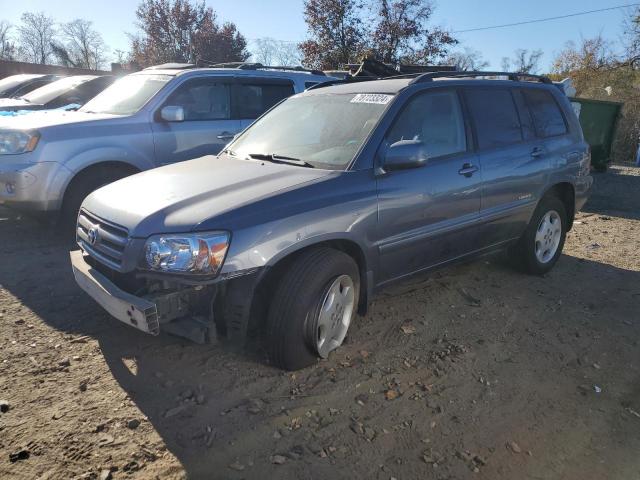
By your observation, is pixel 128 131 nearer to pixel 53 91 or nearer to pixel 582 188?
pixel 582 188

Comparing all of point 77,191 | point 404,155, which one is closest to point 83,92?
point 77,191

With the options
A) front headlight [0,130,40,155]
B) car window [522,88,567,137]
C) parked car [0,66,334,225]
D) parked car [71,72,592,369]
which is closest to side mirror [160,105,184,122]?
parked car [0,66,334,225]

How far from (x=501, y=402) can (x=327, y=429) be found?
1.07 metres

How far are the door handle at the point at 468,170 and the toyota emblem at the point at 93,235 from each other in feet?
8.59

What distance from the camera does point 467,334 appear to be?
3.82 m

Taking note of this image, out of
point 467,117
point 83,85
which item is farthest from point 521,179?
point 83,85

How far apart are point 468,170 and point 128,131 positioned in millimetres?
3739

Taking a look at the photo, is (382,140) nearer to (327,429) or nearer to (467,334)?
(467,334)

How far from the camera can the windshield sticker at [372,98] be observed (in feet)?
12.0

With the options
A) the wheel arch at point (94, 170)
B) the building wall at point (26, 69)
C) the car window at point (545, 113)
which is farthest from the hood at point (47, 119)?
the building wall at point (26, 69)

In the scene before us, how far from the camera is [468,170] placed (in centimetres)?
398

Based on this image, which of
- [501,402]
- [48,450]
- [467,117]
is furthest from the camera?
[467,117]

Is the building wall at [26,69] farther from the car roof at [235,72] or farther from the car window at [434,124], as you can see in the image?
the car window at [434,124]

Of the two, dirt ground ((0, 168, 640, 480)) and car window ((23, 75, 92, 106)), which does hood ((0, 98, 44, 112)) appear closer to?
car window ((23, 75, 92, 106))
